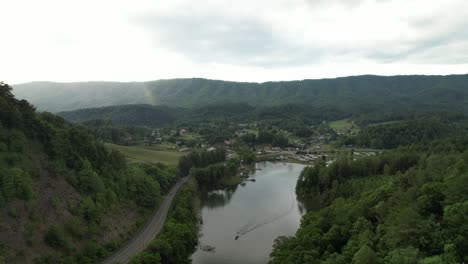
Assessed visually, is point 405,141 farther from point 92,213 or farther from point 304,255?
point 92,213

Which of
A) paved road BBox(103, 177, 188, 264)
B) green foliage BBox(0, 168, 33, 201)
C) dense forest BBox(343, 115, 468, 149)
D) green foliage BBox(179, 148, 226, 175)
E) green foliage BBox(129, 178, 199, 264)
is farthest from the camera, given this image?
dense forest BBox(343, 115, 468, 149)

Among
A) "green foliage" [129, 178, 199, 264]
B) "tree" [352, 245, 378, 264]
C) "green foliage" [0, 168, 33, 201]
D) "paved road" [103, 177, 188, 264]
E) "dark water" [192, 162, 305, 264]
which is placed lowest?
"dark water" [192, 162, 305, 264]

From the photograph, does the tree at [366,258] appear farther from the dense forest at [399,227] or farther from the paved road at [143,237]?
the paved road at [143,237]

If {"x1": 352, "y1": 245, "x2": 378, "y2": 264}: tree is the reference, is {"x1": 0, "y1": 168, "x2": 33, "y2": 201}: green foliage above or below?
above

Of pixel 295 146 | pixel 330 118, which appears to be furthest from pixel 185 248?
pixel 330 118

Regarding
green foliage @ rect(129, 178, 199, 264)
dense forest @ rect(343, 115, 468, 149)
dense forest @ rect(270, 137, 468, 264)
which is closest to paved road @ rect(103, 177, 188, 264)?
green foliage @ rect(129, 178, 199, 264)

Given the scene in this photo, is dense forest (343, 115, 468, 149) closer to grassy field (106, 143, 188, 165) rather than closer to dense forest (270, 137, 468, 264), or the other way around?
grassy field (106, 143, 188, 165)

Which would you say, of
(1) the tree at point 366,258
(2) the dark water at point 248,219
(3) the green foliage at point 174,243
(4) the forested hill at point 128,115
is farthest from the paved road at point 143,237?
(4) the forested hill at point 128,115
